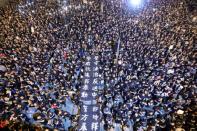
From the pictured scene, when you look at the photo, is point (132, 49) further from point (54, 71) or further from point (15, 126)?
point (15, 126)

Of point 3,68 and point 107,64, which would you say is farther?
point 107,64

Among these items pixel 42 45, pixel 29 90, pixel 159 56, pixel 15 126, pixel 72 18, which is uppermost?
pixel 72 18

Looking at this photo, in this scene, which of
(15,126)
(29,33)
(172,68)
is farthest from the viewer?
(29,33)

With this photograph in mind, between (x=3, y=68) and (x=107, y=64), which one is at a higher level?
(x=107, y=64)

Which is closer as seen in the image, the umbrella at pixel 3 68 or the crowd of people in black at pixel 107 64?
the crowd of people in black at pixel 107 64

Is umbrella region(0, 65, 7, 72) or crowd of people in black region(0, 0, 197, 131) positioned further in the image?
umbrella region(0, 65, 7, 72)

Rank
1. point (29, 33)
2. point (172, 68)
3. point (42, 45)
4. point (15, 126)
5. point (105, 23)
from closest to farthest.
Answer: point (15, 126) < point (172, 68) < point (42, 45) < point (29, 33) < point (105, 23)

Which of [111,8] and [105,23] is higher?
[111,8]

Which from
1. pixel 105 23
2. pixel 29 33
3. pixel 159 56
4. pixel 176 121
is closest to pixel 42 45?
pixel 29 33
